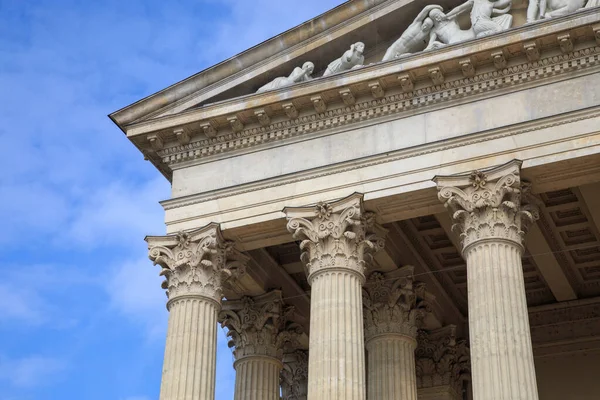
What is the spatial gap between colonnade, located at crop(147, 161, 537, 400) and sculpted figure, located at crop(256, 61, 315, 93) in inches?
172

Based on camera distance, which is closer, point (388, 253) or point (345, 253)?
point (345, 253)

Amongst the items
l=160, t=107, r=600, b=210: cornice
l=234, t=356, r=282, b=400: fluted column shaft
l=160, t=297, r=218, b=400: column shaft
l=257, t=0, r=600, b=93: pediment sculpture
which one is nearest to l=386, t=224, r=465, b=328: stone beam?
l=160, t=107, r=600, b=210: cornice

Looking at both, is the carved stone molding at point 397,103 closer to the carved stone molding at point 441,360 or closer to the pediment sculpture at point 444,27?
the pediment sculpture at point 444,27

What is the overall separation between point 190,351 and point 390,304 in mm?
7222

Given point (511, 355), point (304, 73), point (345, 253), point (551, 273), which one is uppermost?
point (304, 73)

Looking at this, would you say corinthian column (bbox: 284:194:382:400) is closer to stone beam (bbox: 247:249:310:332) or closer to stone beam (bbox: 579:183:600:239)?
stone beam (bbox: 247:249:310:332)

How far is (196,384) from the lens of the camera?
32.7 m

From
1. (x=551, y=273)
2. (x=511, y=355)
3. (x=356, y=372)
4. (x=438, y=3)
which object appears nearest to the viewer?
(x=511, y=355)

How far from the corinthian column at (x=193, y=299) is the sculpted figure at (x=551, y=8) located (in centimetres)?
1108

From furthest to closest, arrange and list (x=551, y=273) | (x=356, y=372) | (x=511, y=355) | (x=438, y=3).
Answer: (x=551, y=273) → (x=438, y=3) → (x=356, y=372) → (x=511, y=355)

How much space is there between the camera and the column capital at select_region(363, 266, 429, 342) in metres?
36.9

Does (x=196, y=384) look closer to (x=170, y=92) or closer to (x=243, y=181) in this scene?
(x=243, y=181)

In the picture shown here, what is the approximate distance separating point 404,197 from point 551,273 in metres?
9.05

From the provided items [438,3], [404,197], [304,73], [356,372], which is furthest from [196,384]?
[438,3]
